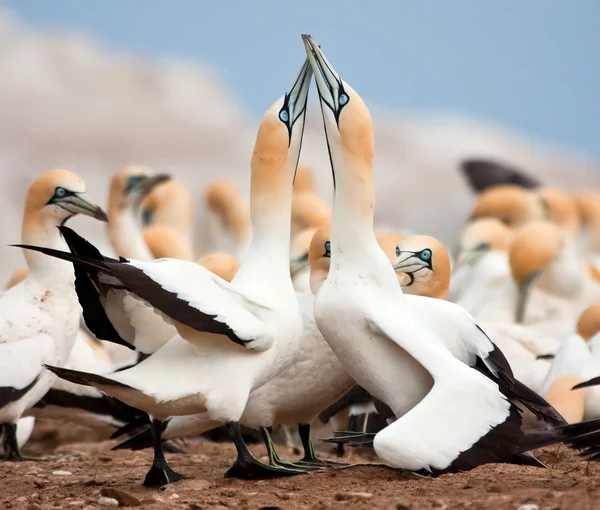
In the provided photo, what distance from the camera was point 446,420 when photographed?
509cm

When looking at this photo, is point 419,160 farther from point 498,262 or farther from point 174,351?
point 174,351

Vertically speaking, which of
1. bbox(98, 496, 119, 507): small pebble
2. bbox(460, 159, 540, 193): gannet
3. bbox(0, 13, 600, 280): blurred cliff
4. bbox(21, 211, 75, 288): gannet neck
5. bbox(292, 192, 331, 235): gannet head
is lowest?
bbox(98, 496, 119, 507): small pebble

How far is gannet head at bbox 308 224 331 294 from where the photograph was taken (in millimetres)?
7094

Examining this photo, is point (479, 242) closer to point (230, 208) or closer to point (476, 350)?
point (230, 208)

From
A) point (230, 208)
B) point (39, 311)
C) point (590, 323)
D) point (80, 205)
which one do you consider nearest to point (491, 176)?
point (230, 208)

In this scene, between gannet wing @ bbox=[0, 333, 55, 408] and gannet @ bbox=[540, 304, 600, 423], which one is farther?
gannet @ bbox=[540, 304, 600, 423]

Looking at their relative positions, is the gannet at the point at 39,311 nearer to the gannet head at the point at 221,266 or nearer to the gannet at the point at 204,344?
the gannet head at the point at 221,266

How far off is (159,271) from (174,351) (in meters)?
0.42

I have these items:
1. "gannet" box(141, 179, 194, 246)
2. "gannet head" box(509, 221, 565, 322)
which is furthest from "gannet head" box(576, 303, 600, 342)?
"gannet" box(141, 179, 194, 246)

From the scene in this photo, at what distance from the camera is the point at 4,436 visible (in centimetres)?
713

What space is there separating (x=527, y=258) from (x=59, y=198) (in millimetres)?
4737

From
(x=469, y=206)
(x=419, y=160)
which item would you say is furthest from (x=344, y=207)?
(x=419, y=160)

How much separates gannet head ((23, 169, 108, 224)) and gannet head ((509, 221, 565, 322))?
4.50m

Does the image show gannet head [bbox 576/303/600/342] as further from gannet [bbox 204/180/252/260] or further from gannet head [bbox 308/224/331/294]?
gannet [bbox 204/180/252/260]
